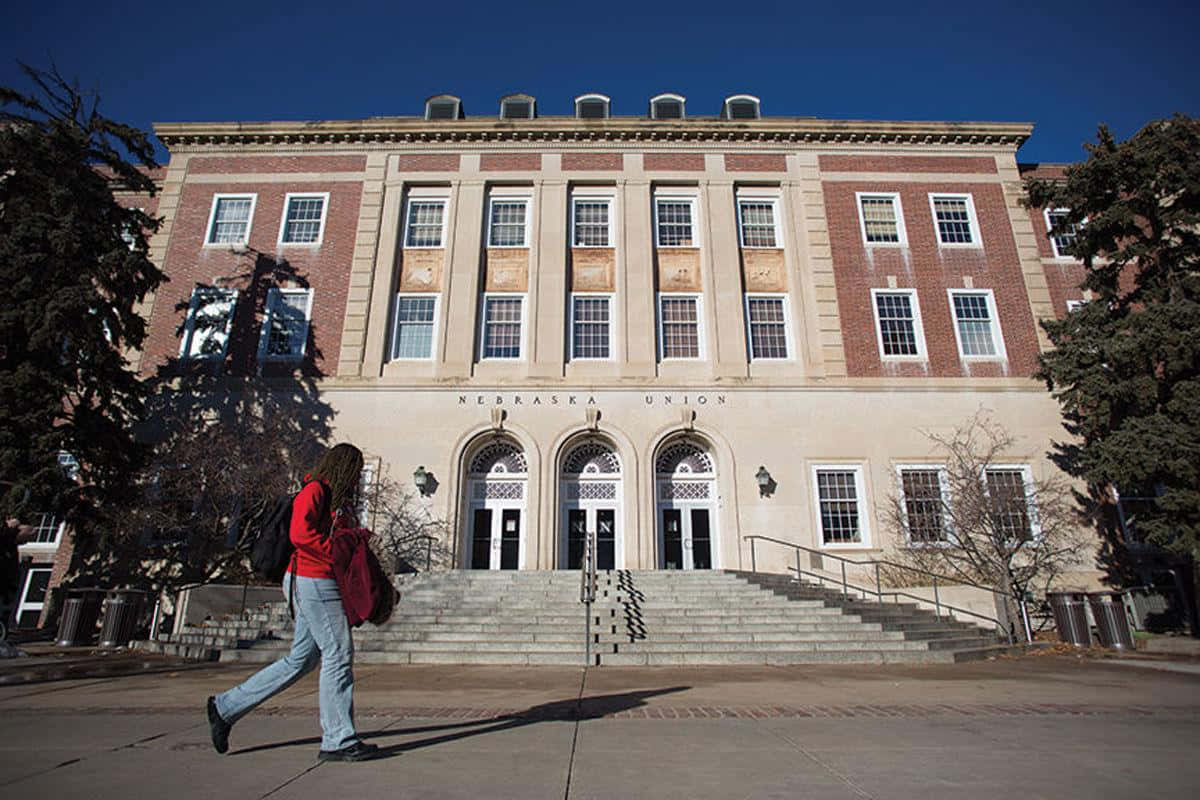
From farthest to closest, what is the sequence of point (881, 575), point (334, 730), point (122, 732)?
point (881, 575)
point (122, 732)
point (334, 730)

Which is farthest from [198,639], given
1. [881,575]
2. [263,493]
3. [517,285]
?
[881,575]

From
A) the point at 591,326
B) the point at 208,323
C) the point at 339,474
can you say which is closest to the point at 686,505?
the point at 591,326

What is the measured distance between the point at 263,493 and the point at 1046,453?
21.5m

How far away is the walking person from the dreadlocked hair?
4.0 inches

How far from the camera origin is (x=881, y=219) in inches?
839

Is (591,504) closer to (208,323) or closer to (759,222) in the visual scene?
(759,222)

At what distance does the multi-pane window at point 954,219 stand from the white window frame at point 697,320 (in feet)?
28.2

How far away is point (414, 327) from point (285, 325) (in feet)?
Result: 13.4

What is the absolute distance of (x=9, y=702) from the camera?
607 cm

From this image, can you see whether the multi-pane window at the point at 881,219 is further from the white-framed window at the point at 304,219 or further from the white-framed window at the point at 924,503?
the white-framed window at the point at 304,219

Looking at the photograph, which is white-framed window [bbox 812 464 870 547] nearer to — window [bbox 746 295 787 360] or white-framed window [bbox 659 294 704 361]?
window [bbox 746 295 787 360]

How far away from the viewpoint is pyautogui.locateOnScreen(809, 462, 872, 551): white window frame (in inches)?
687

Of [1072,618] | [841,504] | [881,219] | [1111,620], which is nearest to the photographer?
[1111,620]

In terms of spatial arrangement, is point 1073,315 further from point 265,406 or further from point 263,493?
point 265,406
